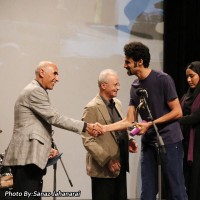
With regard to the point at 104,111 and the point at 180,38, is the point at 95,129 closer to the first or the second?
the point at 104,111

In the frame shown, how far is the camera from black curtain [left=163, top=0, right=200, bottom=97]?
19.1 ft

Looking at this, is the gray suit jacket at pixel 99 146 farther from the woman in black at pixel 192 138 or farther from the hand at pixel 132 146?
the woman in black at pixel 192 138

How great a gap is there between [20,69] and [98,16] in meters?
1.21

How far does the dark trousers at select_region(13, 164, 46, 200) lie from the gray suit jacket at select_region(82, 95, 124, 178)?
0.46 meters

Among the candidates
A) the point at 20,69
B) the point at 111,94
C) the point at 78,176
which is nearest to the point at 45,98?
the point at 111,94

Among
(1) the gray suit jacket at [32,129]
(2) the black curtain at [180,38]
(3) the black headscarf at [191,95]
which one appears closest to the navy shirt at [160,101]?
(1) the gray suit jacket at [32,129]

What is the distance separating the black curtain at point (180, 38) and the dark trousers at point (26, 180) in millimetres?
2938

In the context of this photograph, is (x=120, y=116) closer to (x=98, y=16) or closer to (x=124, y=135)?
(x=124, y=135)

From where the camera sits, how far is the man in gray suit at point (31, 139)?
3.34 meters

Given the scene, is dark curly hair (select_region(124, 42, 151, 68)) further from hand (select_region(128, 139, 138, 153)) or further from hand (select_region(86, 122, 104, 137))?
hand (select_region(128, 139, 138, 153))

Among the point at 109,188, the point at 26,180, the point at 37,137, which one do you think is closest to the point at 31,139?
the point at 37,137

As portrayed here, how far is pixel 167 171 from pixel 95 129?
0.64 metres

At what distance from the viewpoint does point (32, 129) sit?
133 inches

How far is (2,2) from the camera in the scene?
17.4ft
